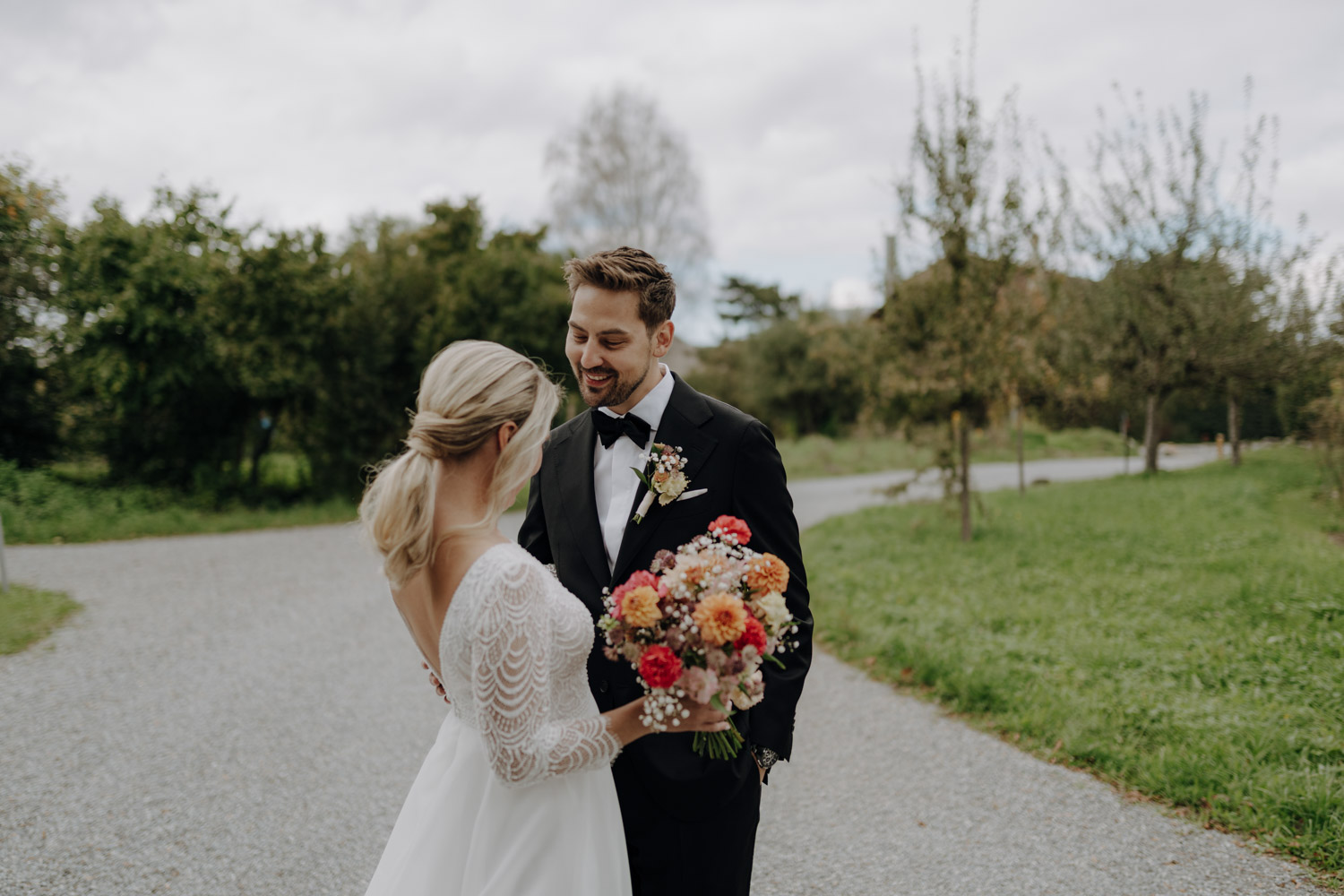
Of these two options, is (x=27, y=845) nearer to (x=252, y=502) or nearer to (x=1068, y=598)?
(x=1068, y=598)

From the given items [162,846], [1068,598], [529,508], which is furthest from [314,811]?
[1068,598]

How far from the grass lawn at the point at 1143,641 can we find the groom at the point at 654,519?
112 inches

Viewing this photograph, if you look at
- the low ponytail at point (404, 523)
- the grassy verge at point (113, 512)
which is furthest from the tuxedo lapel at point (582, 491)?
the grassy verge at point (113, 512)

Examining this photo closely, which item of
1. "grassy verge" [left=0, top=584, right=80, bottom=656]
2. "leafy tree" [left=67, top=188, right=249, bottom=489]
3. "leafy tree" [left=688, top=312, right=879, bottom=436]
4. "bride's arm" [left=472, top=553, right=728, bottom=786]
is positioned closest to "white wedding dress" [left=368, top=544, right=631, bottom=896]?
"bride's arm" [left=472, top=553, right=728, bottom=786]

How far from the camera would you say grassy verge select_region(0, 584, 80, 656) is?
6.84m

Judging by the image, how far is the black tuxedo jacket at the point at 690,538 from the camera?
1992mm

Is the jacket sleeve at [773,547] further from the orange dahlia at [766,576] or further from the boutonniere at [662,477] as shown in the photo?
the orange dahlia at [766,576]

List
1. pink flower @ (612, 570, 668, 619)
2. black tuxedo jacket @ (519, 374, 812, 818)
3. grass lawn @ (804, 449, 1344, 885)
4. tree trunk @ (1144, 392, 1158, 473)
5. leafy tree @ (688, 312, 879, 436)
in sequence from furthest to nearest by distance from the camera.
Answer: leafy tree @ (688, 312, 879, 436), tree trunk @ (1144, 392, 1158, 473), grass lawn @ (804, 449, 1344, 885), black tuxedo jacket @ (519, 374, 812, 818), pink flower @ (612, 570, 668, 619)

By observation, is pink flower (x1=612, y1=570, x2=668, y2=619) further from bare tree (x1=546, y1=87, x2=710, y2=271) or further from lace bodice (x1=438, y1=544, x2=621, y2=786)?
bare tree (x1=546, y1=87, x2=710, y2=271)

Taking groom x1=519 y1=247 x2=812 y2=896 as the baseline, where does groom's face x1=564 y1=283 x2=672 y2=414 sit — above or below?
above

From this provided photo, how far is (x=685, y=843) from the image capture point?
79.4 inches

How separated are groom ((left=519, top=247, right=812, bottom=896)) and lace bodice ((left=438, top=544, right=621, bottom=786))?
1.11 feet

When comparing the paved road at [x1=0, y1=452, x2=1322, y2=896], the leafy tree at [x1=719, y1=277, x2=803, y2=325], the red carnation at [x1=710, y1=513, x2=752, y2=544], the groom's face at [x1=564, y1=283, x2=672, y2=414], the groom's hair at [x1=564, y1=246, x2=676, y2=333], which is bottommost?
the paved road at [x1=0, y1=452, x2=1322, y2=896]

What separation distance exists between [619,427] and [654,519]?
343 mm
